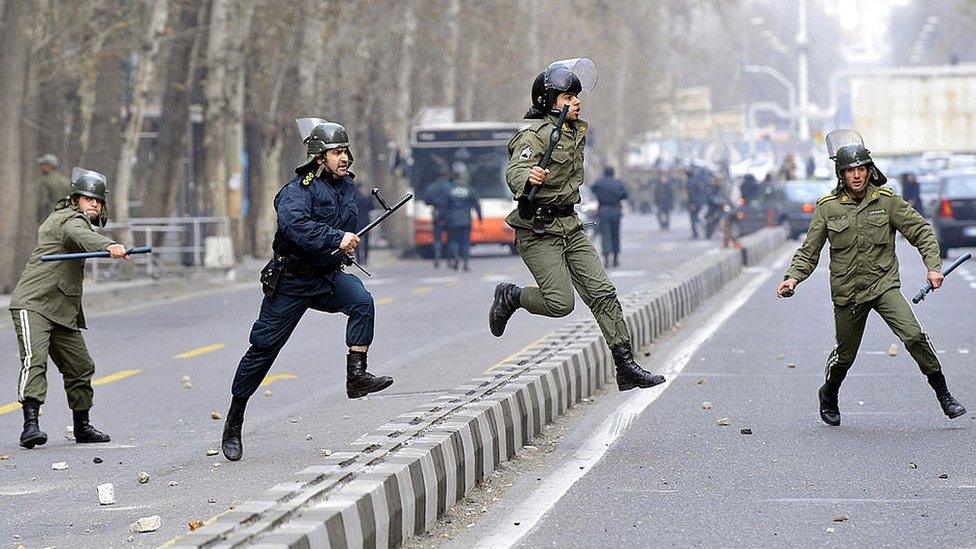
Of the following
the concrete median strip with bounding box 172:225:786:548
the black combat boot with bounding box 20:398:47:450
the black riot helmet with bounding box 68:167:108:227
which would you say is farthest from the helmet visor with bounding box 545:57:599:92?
the black combat boot with bounding box 20:398:47:450

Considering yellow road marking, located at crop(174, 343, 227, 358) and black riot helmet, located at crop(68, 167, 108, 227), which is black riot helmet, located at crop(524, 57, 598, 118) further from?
yellow road marking, located at crop(174, 343, 227, 358)

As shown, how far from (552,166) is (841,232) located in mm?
1669

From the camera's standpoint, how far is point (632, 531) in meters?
8.09

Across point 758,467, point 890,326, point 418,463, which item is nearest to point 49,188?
point 890,326

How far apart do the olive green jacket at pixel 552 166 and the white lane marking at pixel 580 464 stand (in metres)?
1.17

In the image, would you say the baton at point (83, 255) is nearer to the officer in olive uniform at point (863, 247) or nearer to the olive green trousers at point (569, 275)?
the olive green trousers at point (569, 275)

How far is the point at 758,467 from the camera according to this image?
9.79 meters

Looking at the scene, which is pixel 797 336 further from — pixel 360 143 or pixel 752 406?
pixel 360 143

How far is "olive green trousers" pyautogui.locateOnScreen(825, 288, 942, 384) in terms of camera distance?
11172 mm

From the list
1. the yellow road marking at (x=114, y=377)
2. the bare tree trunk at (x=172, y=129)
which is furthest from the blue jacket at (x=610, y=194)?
the yellow road marking at (x=114, y=377)

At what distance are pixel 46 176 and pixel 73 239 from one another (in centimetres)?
1780

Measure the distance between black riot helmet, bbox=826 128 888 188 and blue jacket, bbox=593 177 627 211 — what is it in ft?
73.3

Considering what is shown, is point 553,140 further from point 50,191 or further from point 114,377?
point 50,191

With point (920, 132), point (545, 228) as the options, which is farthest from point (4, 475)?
point (920, 132)
